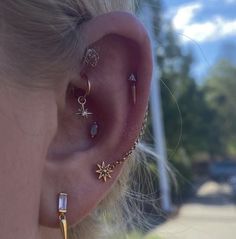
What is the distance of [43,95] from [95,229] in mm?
374

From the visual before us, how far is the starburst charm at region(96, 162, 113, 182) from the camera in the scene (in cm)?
86

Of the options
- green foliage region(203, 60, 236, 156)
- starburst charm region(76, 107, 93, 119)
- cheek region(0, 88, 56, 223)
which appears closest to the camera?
cheek region(0, 88, 56, 223)

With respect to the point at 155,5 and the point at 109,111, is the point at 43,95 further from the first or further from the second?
the point at 155,5

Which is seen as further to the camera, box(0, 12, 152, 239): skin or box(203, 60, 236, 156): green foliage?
box(203, 60, 236, 156): green foliage

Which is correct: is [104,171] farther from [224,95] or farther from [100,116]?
[224,95]

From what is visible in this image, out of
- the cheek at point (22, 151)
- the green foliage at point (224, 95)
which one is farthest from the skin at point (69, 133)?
the green foliage at point (224, 95)

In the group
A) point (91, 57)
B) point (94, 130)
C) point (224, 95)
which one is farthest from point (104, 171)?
point (224, 95)

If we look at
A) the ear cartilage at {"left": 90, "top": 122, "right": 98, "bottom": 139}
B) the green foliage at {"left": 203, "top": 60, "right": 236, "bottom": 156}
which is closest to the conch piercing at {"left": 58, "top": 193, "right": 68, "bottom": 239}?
the ear cartilage at {"left": 90, "top": 122, "right": 98, "bottom": 139}

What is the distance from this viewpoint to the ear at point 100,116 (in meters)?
0.84

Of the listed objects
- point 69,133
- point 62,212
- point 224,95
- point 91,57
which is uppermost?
point 224,95

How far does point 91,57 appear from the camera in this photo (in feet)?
2.86

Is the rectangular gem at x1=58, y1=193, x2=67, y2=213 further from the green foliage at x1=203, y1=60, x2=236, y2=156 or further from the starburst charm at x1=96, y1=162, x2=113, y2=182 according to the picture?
the green foliage at x1=203, y1=60, x2=236, y2=156

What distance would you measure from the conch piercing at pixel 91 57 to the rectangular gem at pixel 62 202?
20 centimetres

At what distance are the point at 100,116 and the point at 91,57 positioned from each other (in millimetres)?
91
